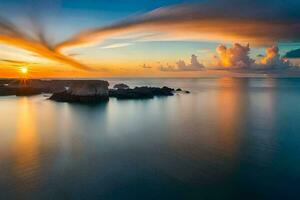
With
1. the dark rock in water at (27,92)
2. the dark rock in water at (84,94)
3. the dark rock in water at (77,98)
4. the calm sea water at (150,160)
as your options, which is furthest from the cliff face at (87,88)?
the dark rock in water at (27,92)

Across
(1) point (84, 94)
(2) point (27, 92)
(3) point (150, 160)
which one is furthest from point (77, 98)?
(3) point (150, 160)

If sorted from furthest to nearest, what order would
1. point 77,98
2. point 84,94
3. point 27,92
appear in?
point 27,92 < point 84,94 < point 77,98

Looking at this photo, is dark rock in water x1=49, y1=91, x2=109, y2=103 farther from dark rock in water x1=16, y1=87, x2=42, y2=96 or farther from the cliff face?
dark rock in water x1=16, y1=87, x2=42, y2=96

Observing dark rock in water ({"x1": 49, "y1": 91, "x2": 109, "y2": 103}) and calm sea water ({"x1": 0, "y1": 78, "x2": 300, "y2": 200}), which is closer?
calm sea water ({"x1": 0, "y1": 78, "x2": 300, "y2": 200})

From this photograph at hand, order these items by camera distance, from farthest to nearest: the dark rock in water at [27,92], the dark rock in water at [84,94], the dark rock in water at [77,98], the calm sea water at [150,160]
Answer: the dark rock in water at [27,92], the dark rock in water at [84,94], the dark rock in water at [77,98], the calm sea water at [150,160]

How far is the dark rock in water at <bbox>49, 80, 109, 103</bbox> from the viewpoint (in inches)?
2638

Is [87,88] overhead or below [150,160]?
overhead

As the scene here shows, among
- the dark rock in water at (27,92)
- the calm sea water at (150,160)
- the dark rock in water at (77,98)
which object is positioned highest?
the dark rock in water at (27,92)

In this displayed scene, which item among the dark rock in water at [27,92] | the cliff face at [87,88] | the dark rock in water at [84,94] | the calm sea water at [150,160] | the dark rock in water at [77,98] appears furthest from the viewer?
the dark rock in water at [27,92]

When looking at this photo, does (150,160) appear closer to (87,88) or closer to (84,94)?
(84,94)

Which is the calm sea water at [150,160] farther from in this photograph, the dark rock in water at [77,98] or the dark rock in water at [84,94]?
the dark rock in water at [84,94]

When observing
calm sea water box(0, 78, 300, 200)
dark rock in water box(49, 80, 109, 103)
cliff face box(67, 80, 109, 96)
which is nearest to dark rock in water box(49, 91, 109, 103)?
dark rock in water box(49, 80, 109, 103)

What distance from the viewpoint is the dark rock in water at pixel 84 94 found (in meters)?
67.0

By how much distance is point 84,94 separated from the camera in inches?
2699
